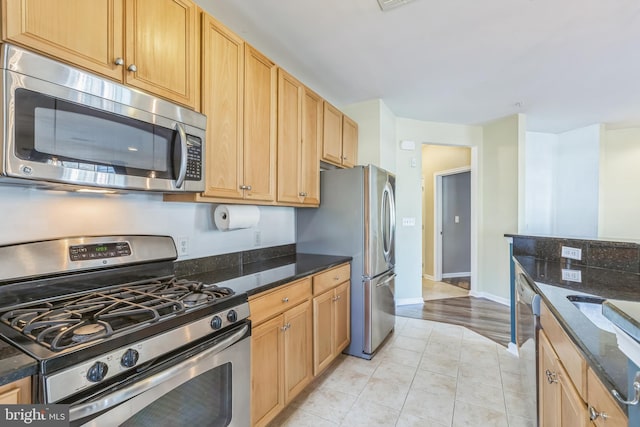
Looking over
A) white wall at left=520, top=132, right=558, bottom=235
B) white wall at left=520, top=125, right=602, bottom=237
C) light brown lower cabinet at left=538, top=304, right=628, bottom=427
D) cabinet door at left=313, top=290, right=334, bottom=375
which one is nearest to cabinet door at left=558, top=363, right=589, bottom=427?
light brown lower cabinet at left=538, top=304, right=628, bottom=427

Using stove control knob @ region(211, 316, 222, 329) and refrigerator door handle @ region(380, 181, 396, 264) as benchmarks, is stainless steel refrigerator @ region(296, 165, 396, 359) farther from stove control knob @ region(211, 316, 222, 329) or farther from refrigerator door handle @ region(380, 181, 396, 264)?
stove control knob @ region(211, 316, 222, 329)

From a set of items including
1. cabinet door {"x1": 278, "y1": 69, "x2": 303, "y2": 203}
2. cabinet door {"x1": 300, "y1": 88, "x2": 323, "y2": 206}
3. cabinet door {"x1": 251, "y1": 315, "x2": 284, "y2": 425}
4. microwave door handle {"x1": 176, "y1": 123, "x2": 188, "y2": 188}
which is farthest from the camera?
cabinet door {"x1": 300, "y1": 88, "x2": 323, "y2": 206}

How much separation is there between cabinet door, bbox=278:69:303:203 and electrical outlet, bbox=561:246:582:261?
6.53 feet

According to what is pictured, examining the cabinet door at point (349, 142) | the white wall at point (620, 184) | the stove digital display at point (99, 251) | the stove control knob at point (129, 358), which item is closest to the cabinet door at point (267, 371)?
the stove control knob at point (129, 358)

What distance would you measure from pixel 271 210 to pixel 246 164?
0.78m

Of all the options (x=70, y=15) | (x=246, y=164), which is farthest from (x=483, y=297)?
(x=70, y=15)

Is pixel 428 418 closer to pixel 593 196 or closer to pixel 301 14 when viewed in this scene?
pixel 301 14

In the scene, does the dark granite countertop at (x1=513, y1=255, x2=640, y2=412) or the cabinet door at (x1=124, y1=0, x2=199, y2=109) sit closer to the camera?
the dark granite countertop at (x1=513, y1=255, x2=640, y2=412)

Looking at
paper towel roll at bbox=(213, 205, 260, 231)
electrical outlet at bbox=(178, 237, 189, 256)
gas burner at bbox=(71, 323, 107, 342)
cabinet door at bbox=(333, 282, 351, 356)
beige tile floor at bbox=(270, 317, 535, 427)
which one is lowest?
beige tile floor at bbox=(270, 317, 535, 427)

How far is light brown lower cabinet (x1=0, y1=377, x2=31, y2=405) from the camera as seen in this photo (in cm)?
71

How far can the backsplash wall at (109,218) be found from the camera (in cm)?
121

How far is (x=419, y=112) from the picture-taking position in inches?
153

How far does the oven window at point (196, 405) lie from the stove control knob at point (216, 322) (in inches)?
7.3

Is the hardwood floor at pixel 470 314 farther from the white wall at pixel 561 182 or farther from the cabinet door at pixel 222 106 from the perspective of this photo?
the cabinet door at pixel 222 106
